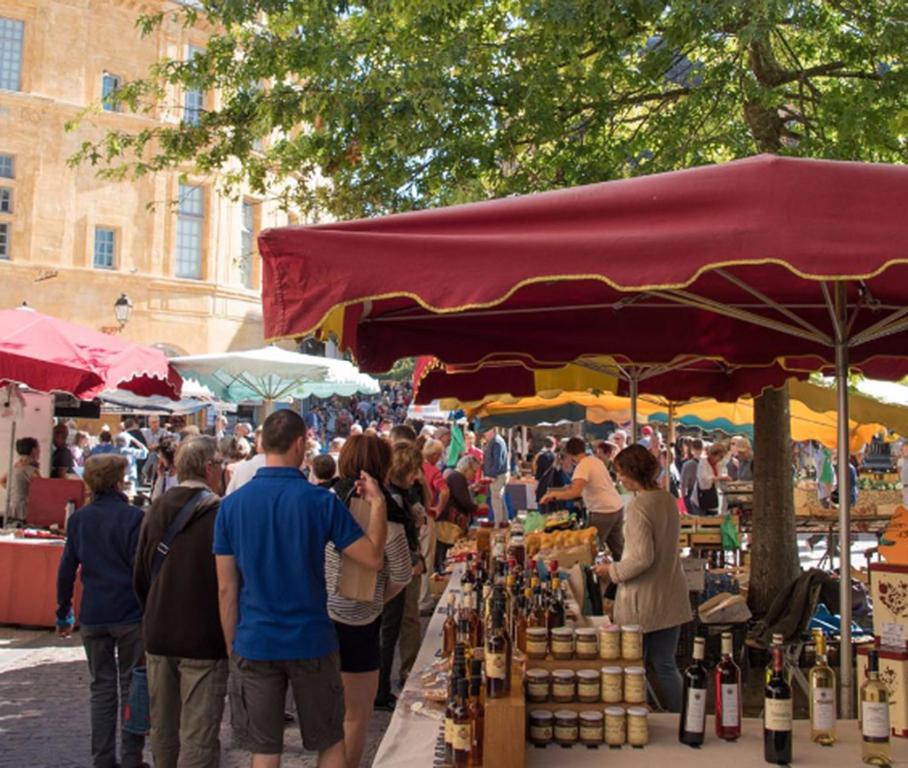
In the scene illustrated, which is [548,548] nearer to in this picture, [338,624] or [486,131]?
[338,624]

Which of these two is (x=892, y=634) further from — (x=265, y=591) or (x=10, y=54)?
(x=10, y=54)

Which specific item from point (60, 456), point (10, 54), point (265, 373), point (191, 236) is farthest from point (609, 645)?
point (10, 54)

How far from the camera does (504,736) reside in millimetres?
3467

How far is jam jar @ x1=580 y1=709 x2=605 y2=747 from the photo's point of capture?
3762 millimetres

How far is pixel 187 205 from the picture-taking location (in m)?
34.0

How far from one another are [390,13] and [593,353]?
222 inches

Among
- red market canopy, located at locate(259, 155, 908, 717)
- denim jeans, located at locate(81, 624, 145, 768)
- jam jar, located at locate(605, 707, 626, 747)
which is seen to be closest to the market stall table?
denim jeans, located at locate(81, 624, 145, 768)

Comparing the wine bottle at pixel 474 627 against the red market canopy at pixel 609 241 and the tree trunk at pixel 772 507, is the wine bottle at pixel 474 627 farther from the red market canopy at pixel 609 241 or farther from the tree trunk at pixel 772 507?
the tree trunk at pixel 772 507

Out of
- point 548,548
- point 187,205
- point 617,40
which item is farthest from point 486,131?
point 187,205

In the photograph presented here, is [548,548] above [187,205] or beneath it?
beneath

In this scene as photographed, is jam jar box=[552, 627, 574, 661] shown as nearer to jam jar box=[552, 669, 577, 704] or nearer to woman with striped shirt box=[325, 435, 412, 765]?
jam jar box=[552, 669, 577, 704]

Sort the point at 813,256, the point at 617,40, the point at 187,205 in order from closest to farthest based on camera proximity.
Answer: the point at 813,256 → the point at 617,40 → the point at 187,205

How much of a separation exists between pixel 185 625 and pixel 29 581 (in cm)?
627

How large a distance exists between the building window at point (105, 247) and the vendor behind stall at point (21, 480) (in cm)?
2165
